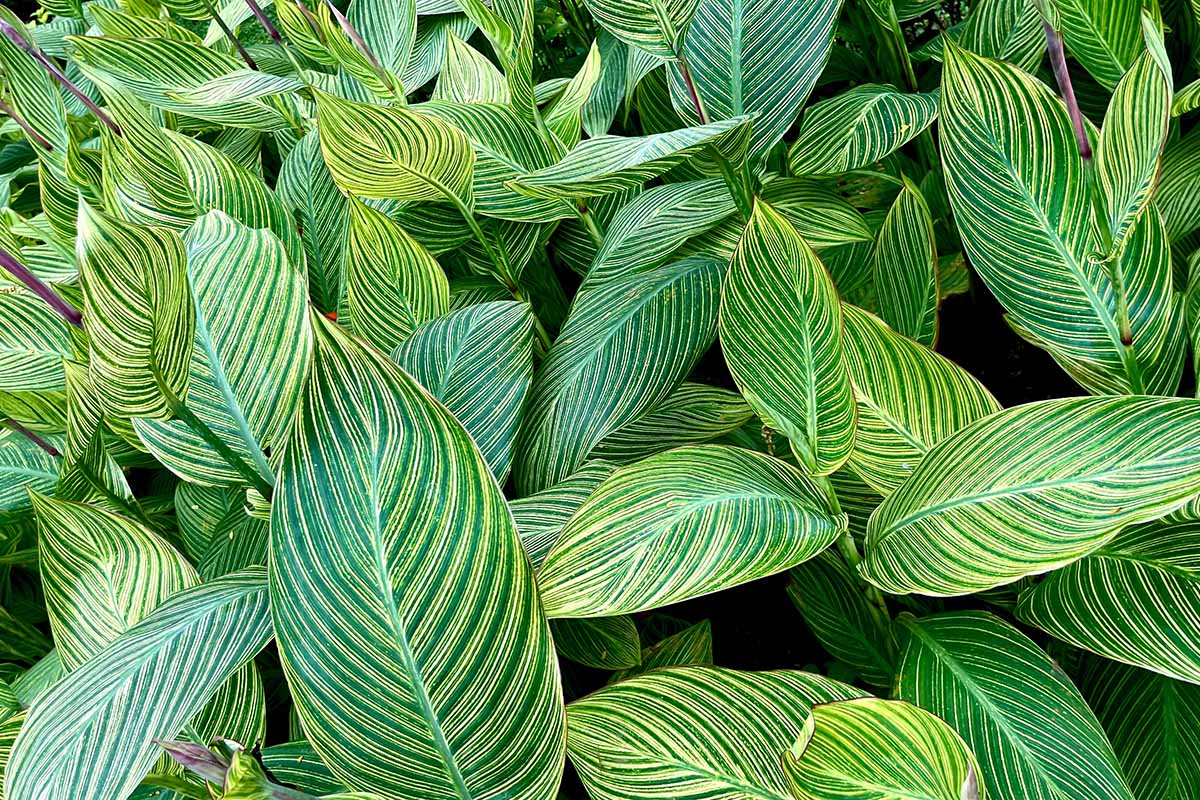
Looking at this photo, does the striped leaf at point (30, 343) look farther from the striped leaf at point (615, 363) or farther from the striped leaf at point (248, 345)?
the striped leaf at point (615, 363)

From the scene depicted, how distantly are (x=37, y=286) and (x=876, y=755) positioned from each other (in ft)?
1.97

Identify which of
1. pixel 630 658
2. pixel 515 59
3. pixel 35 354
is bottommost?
pixel 630 658

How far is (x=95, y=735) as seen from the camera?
586 mm

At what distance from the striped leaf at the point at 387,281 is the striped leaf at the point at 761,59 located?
318 millimetres

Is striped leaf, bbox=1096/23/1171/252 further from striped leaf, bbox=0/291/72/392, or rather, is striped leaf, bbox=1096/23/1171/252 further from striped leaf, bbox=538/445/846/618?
striped leaf, bbox=0/291/72/392

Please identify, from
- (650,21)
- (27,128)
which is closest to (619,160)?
(650,21)

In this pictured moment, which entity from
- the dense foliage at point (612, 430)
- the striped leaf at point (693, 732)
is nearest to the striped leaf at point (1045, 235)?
the dense foliage at point (612, 430)

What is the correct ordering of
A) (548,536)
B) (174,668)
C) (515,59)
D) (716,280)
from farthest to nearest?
(515,59), (716,280), (548,536), (174,668)

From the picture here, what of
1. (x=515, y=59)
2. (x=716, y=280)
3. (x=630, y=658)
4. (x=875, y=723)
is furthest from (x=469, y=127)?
(x=875, y=723)

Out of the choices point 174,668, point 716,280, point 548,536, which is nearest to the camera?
point 174,668

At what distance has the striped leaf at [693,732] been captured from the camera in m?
0.58

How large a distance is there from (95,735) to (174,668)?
0.06 m

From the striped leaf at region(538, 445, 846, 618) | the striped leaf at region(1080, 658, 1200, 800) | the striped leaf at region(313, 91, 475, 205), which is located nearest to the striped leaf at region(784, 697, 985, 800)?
the striped leaf at region(538, 445, 846, 618)

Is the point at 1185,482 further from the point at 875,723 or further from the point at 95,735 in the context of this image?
the point at 95,735
